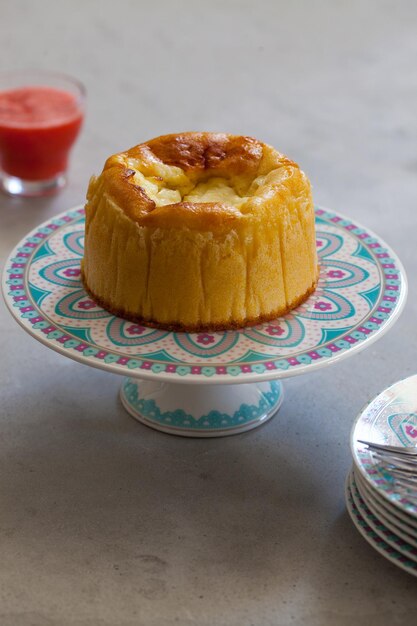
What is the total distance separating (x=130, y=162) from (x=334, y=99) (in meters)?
1.60

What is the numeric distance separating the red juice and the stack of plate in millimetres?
1323

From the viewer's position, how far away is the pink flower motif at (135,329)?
155cm

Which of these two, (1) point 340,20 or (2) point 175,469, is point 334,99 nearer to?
(1) point 340,20

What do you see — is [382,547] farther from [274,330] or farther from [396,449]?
[274,330]

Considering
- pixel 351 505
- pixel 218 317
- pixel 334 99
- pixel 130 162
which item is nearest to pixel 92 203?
pixel 130 162

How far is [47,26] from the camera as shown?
11.7ft

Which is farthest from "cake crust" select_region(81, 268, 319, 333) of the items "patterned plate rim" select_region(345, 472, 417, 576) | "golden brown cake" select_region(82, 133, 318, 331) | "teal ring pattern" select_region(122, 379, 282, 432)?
"patterned plate rim" select_region(345, 472, 417, 576)

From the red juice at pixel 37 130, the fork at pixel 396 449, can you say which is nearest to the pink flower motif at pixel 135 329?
the fork at pixel 396 449

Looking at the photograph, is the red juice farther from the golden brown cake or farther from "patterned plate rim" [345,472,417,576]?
"patterned plate rim" [345,472,417,576]

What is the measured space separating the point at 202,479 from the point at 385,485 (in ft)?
1.18

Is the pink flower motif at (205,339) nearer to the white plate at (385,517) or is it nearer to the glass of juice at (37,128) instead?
the white plate at (385,517)

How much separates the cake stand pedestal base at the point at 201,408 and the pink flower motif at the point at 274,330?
0.66 feet

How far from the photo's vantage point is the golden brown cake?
1522 millimetres

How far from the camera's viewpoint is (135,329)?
5.12 ft
